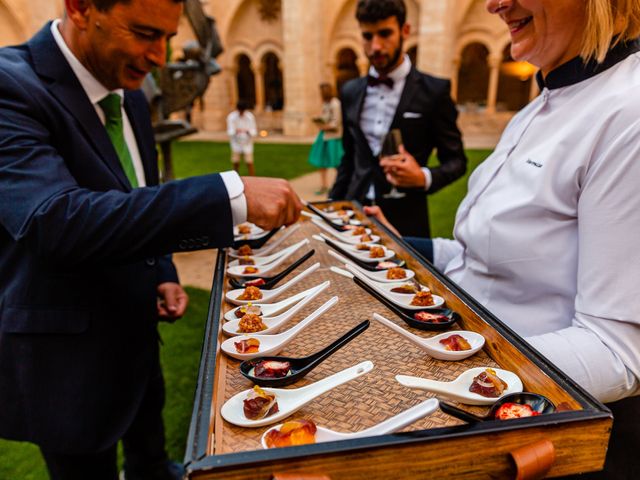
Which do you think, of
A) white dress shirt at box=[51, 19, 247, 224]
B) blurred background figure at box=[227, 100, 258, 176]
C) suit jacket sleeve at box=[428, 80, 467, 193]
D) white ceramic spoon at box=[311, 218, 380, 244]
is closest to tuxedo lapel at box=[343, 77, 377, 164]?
suit jacket sleeve at box=[428, 80, 467, 193]

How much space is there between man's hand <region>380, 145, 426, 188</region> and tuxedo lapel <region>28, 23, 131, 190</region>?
134 centimetres

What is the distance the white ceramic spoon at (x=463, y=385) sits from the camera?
86 cm

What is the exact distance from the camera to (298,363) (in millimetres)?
1061

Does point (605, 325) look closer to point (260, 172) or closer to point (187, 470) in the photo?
point (187, 470)

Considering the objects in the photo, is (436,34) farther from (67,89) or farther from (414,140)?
(67,89)

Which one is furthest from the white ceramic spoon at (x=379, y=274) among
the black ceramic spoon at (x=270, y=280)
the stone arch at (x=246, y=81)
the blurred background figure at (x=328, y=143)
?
the stone arch at (x=246, y=81)

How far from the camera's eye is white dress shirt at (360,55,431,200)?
3191mm

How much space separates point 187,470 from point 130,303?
1.07m

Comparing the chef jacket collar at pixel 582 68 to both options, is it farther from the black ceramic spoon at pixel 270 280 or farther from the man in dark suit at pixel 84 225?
the black ceramic spoon at pixel 270 280

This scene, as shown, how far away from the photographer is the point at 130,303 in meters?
1.60

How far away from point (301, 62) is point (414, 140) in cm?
1810

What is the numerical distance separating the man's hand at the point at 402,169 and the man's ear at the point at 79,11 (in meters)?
1.45

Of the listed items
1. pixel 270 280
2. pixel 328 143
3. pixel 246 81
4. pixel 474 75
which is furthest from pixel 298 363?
pixel 246 81

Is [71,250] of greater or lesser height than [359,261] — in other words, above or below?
above
